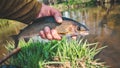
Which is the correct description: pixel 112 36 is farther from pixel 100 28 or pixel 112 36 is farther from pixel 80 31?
pixel 80 31

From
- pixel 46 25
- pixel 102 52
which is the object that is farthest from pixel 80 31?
pixel 102 52

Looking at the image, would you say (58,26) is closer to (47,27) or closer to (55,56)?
(47,27)

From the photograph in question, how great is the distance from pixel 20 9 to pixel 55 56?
2.85 meters

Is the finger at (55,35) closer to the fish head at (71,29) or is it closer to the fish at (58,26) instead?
the fish at (58,26)

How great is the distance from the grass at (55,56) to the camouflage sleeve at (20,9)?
2.24 metres

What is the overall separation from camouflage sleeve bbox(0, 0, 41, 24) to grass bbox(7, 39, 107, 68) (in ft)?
7.35

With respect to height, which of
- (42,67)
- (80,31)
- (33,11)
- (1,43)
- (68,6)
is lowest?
(68,6)

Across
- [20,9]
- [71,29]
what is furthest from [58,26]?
[20,9]

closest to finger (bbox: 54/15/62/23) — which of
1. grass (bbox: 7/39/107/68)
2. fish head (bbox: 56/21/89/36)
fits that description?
fish head (bbox: 56/21/89/36)

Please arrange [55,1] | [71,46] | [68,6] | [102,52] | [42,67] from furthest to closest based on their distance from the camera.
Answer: [55,1] < [68,6] < [102,52] < [71,46] < [42,67]

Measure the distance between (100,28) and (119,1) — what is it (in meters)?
13.4

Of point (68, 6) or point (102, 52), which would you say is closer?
point (102, 52)

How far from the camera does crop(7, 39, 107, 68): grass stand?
235 inches

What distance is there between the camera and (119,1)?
27.0m
